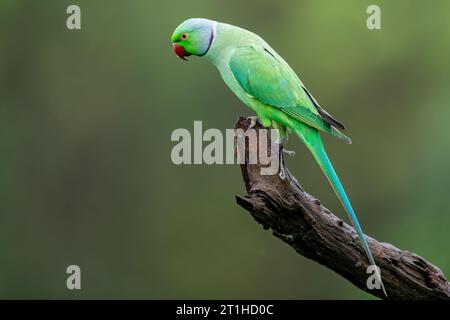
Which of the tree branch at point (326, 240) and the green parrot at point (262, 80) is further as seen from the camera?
the green parrot at point (262, 80)

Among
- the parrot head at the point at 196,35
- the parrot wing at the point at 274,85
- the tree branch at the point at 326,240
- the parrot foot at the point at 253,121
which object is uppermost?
the parrot head at the point at 196,35

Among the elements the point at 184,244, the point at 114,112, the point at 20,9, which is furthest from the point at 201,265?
the point at 20,9

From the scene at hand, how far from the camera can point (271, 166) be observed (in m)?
3.75

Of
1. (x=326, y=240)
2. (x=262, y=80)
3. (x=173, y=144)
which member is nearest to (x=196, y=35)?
(x=262, y=80)

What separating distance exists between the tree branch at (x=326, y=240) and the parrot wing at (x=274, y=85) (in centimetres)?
31

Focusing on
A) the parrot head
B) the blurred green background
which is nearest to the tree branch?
the parrot head

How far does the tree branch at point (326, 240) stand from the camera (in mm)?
3631

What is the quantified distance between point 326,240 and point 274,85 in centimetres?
99

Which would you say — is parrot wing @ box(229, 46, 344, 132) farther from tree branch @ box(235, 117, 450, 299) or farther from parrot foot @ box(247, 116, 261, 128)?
tree branch @ box(235, 117, 450, 299)

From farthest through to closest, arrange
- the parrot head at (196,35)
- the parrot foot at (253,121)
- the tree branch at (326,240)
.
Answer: the parrot head at (196,35) < the parrot foot at (253,121) < the tree branch at (326,240)

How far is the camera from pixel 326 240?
3.79 metres

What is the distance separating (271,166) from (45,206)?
5.09 metres

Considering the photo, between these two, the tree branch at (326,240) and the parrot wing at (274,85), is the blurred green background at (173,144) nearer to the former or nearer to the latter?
the parrot wing at (274,85)

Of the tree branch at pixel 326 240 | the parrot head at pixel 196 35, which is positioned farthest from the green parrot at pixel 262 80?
the tree branch at pixel 326 240
